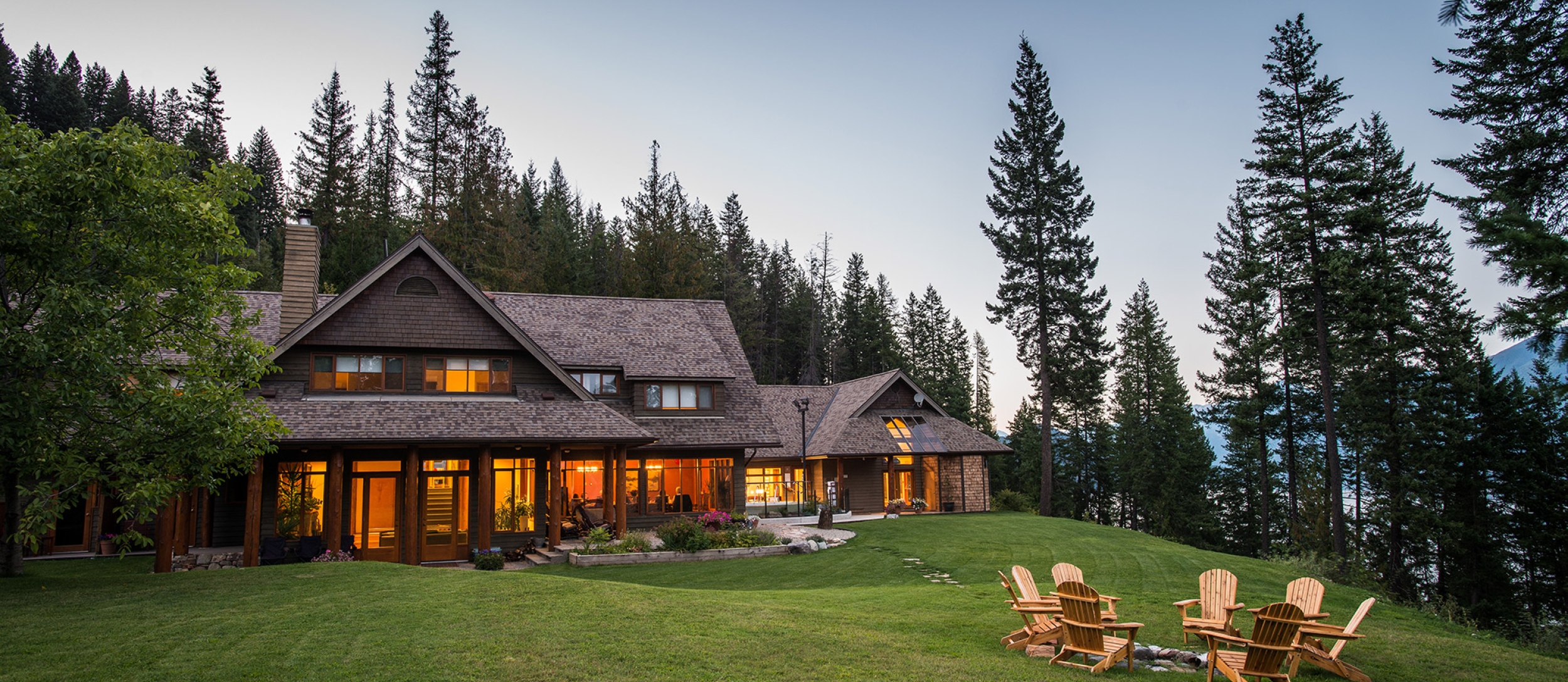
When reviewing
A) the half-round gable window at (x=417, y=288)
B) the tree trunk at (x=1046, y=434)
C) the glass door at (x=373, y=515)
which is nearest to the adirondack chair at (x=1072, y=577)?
the glass door at (x=373, y=515)

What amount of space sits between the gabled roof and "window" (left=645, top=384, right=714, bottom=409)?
11.6 ft

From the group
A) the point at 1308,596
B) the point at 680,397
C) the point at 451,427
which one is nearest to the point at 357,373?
the point at 451,427

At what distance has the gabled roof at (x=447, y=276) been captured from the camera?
19125mm

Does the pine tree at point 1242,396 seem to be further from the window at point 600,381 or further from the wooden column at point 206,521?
the wooden column at point 206,521

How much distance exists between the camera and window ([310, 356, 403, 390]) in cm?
1962

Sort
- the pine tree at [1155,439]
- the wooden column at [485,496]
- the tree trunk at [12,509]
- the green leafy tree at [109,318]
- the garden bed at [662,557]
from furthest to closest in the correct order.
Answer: the pine tree at [1155,439] < the wooden column at [485,496] < the garden bed at [662,557] < the tree trunk at [12,509] < the green leafy tree at [109,318]

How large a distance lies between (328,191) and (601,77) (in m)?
25.6

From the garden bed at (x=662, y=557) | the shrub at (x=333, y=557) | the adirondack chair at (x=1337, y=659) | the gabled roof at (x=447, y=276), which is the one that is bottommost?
the garden bed at (x=662, y=557)

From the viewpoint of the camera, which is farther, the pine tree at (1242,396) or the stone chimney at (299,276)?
the pine tree at (1242,396)

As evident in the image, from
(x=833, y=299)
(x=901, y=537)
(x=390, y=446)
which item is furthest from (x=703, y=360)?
(x=833, y=299)

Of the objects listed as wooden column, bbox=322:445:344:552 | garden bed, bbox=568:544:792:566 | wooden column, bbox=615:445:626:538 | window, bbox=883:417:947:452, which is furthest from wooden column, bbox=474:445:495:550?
window, bbox=883:417:947:452

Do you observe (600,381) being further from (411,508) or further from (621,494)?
(411,508)

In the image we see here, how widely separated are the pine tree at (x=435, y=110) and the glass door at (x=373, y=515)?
26513mm

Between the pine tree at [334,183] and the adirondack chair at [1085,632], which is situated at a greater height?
the pine tree at [334,183]
